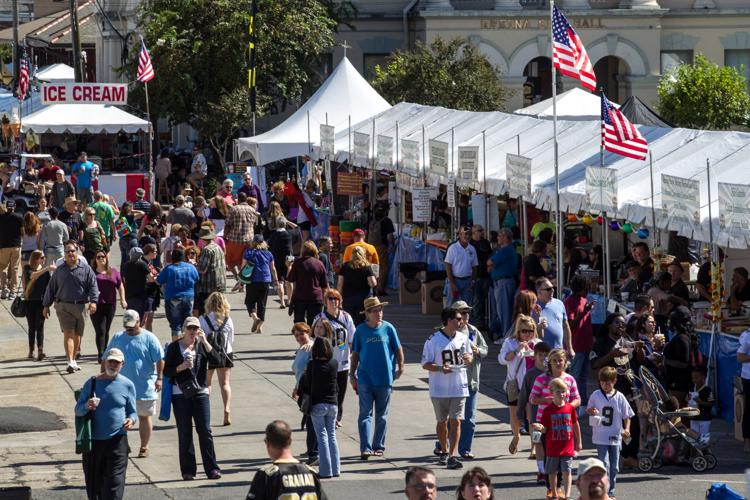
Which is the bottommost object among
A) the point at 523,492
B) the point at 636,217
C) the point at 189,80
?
the point at 523,492

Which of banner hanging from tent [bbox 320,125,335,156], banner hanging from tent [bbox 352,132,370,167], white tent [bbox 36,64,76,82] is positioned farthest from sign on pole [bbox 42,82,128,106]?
white tent [bbox 36,64,76,82]

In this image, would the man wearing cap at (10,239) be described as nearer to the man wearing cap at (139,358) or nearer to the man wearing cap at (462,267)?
the man wearing cap at (462,267)

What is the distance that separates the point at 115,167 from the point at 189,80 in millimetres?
4412

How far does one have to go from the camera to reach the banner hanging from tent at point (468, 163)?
2198cm

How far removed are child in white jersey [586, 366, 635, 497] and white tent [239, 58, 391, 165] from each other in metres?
20.3

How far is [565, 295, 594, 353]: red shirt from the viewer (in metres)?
15.6

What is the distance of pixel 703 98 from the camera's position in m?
48.6

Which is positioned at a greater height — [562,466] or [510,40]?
[510,40]

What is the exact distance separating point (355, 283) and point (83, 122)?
2161 centimetres

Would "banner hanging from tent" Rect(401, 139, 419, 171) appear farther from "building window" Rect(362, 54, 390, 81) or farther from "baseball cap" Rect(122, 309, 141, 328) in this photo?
"building window" Rect(362, 54, 390, 81)

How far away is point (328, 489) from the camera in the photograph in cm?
1245

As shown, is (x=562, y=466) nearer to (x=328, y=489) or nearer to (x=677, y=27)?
(x=328, y=489)

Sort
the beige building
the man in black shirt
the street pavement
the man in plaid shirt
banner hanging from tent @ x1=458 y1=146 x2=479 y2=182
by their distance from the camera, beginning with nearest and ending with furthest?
the man in black shirt < the street pavement < banner hanging from tent @ x1=458 y1=146 x2=479 y2=182 < the man in plaid shirt < the beige building

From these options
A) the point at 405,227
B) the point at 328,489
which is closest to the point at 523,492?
the point at 328,489
